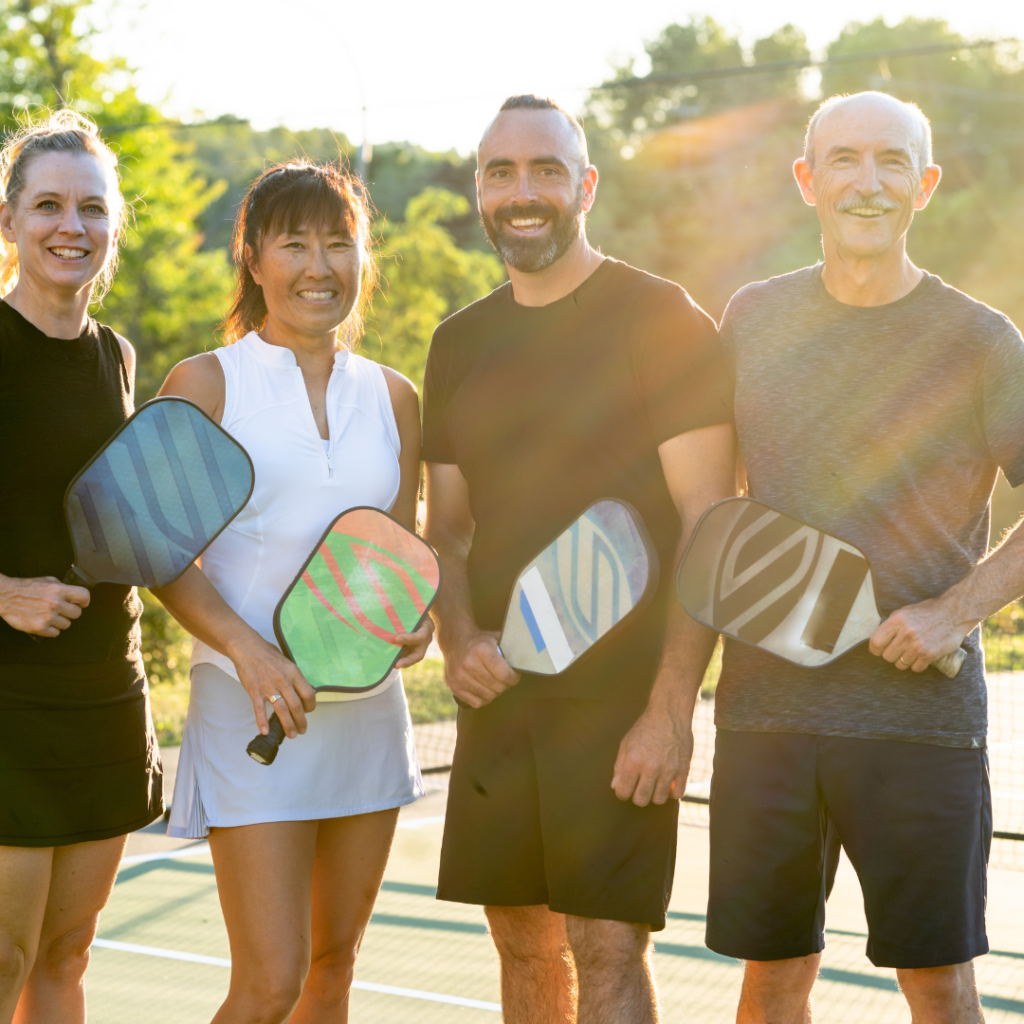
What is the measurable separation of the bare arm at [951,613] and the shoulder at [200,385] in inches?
67.6

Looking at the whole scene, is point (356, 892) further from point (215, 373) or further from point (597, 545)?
point (215, 373)

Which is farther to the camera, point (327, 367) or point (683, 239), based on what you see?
point (683, 239)

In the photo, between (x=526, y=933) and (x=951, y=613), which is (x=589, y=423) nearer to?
(x=951, y=613)

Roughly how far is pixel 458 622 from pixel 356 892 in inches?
29.2

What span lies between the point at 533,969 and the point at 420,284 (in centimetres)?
2088

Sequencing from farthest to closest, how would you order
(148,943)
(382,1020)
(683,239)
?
1. (683,239)
2. (148,943)
3. (382,1020)

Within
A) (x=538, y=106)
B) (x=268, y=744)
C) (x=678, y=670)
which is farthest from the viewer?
(x=538, y=106)

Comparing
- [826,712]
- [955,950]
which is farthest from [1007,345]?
[955,950]

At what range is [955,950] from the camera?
10.0ft

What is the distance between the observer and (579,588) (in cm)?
309

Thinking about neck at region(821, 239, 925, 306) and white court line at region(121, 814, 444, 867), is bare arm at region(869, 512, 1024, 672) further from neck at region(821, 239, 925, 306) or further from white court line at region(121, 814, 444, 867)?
white court line at region(121, 814, 444, 867)

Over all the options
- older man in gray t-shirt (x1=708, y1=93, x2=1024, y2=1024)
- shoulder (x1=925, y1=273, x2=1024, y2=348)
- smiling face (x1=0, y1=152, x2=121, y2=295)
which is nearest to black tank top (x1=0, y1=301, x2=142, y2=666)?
smiling face (x1=0, y1=152, x2=121, y2=295)

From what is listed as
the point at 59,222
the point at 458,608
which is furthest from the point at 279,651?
the point at 59,222

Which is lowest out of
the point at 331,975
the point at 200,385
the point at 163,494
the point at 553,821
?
the point at 331,975
